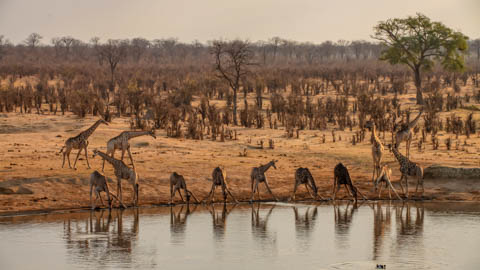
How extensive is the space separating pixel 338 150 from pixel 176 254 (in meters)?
14.4

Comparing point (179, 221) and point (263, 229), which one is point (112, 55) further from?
point (263, 229)

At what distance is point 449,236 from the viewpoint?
15258mm

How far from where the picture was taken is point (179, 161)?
23.4 m

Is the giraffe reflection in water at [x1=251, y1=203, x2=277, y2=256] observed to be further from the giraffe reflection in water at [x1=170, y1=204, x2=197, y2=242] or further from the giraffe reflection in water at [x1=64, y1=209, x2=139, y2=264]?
the giraffe reflection in water at [x1=64, y1=209, x2=139, y2=264]

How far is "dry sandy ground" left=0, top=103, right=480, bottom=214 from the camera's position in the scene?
1905cm

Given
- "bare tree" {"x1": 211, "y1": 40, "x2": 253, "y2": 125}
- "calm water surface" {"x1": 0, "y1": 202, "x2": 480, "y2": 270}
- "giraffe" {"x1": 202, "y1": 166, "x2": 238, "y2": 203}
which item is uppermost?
"bare tree" {"x1": 211, "y1": 40, "x2": 253, "y2": 125}

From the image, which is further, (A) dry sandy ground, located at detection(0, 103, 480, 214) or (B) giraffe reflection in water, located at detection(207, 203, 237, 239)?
(A) dry sandy ground, located at detection(0, 103, 480, 214)

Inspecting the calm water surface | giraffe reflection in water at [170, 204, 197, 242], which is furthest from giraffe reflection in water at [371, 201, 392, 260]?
giraffe reflection in water at [170, 204, 197, 242]

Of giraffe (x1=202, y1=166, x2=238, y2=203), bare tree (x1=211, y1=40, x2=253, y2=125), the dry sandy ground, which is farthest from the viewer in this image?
bare tree (x1=211, y1=40, x2=253, y2=125)

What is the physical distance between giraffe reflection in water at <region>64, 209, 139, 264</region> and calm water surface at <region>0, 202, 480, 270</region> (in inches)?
0.8

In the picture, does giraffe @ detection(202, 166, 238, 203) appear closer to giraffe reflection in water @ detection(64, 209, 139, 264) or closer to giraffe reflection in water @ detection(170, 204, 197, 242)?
giraffe reflection in water @ detection(170, 204, 197, 242)

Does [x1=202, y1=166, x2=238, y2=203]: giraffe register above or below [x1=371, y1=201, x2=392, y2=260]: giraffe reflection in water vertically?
above

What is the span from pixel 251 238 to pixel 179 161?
872 cm

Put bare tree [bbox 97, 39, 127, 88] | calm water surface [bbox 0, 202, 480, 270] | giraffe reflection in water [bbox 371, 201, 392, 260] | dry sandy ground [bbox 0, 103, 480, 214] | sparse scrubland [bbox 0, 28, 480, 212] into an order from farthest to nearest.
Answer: bare tree [bbox 97, 39, 127, 88] < sparse scrubland [bbox 0, 28, 480, 212] < dry sandy ground [bbox 0, 103, 480, 214] < giraffe reflection in water [bbox 371, 201, 392, 260] < calm water surface [bbox 0, 202, 480, 270]
